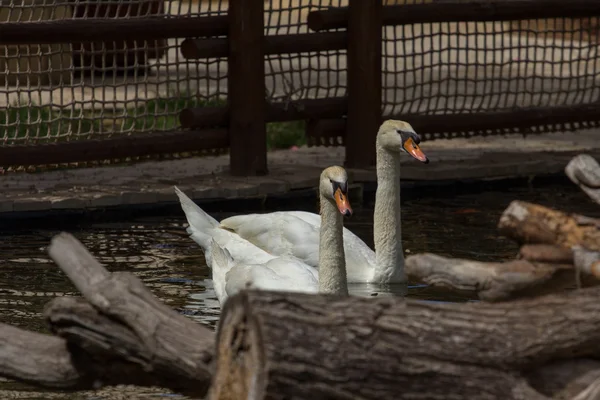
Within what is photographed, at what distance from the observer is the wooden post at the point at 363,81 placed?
10.6 m

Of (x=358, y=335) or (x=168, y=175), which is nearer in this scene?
(x=358, y=335)

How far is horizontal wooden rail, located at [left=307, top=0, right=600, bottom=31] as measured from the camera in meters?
10.7

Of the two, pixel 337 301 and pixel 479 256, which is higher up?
pixel 337 301

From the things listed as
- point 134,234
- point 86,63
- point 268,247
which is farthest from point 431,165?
point 86,63

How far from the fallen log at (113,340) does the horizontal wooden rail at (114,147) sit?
527 cm

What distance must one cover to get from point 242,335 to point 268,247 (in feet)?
11.8

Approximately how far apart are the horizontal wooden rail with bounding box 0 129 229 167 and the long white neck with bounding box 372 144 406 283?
267 cm

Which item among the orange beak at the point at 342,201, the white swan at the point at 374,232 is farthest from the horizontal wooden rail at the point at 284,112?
the orange beak at the point at 342,201

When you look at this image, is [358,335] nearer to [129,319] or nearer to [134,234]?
[129,319]

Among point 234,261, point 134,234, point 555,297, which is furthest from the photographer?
point 134,234

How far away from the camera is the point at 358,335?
3906 mm

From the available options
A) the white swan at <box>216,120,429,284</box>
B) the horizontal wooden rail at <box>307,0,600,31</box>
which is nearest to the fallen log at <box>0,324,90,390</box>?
the white swan at <box>216,120,429,284</box>

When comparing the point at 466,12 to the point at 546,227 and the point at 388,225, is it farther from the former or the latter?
the point at 546,227

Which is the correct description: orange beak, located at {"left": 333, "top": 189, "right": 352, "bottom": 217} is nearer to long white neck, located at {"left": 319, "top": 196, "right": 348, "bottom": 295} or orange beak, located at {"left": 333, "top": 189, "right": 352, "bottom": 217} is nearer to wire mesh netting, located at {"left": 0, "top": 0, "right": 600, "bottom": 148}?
long white neck, located at {"left": 319, "top": 196, "right": 348, "bottom": 295}
